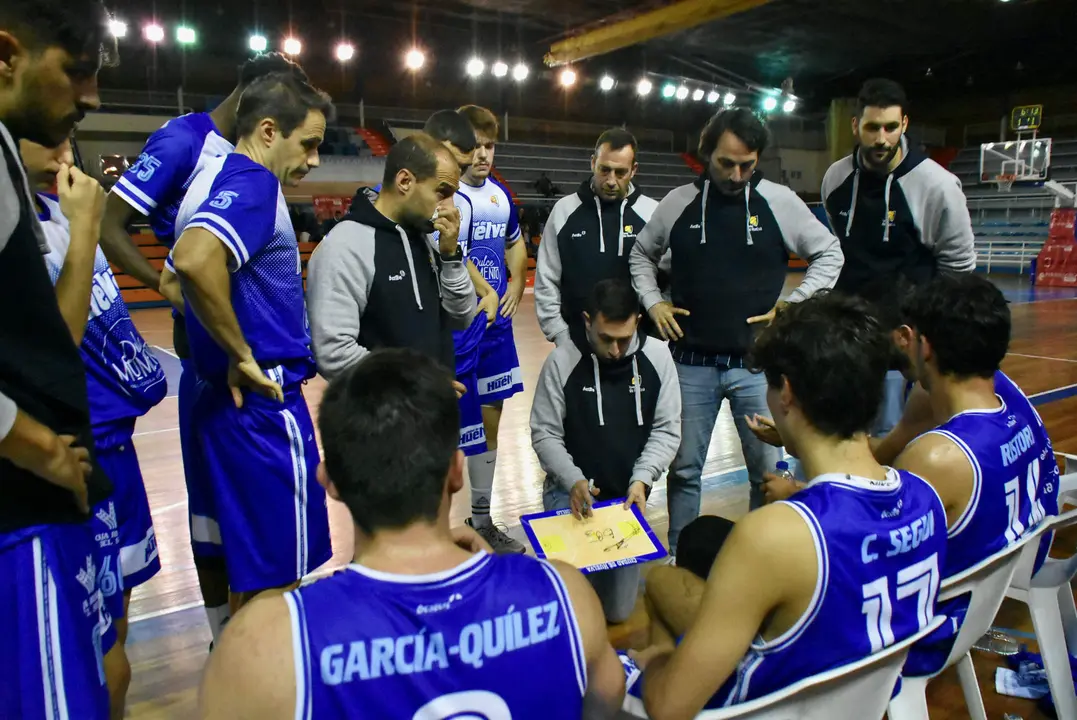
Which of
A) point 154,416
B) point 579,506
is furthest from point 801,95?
point 579,506

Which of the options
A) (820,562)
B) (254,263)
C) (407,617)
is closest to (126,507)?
(254,263)

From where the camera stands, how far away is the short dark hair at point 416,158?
241 centimetres

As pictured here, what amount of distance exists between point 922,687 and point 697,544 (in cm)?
67

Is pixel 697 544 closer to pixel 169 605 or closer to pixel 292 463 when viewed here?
pixel 292 463

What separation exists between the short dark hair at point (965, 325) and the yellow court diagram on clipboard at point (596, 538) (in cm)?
100

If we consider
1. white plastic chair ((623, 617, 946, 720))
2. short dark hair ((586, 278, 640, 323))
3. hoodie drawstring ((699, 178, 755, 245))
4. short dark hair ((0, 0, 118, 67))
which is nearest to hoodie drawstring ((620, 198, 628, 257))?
hoodie drawstring ((699, 178, 755, 245))

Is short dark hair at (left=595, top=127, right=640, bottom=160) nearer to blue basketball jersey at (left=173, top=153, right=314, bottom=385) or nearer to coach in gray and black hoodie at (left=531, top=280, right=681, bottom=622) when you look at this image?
coach in gray and black hoodie at (left=531, top=280, right=681, bottom=622)

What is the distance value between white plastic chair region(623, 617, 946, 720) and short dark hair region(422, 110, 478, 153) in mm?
2403

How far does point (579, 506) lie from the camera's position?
250 centimetres

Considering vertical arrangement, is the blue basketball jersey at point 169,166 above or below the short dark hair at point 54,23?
below

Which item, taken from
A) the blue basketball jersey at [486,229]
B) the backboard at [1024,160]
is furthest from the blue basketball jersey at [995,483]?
the backboard at [1024,160]

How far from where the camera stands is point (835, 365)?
141 cm

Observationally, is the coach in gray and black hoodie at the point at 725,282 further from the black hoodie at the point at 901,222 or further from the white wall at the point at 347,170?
the white wall at the point at 347,170

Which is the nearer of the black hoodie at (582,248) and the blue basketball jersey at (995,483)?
the blue basketball jersey at (995,483)
